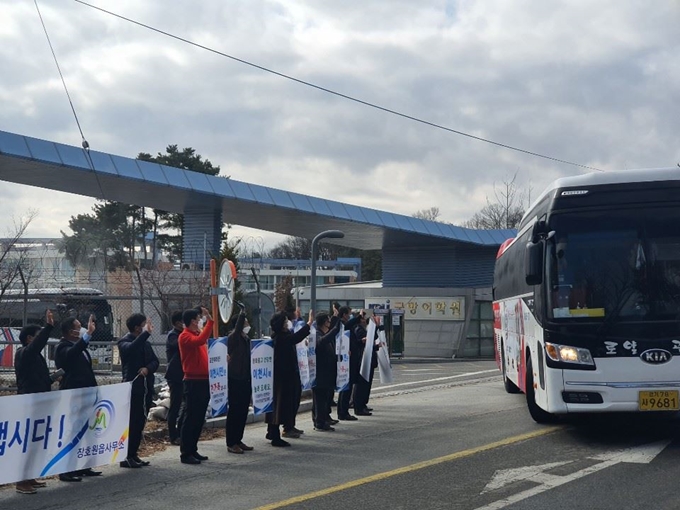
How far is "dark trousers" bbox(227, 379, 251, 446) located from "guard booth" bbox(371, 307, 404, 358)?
27564mm

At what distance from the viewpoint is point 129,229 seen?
60.7m

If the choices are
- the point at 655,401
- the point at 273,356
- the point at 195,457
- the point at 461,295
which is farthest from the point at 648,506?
the point at 461,295

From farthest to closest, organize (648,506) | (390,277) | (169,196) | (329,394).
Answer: (390,277), (169,196), (329,394), (648,506)

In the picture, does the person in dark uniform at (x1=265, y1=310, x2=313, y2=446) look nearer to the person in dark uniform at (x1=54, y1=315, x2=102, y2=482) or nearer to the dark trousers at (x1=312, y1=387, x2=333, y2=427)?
the dark trousers at (x1=312, y1=387, x2=333, y2=427)

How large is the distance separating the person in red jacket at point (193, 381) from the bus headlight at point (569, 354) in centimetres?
410

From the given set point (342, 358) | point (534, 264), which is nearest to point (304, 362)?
point (342, 358)

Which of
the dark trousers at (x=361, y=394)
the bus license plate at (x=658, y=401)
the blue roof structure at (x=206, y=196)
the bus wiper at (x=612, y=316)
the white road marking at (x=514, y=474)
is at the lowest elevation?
the white road marking at (x=514, y=474)

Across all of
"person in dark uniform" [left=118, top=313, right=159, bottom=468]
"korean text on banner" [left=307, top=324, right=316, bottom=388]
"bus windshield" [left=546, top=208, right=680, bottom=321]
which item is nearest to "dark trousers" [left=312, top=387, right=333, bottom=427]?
"korean text on banner" [left=307, top=324, right=316, bottom=388]

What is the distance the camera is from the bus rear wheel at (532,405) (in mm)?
12328

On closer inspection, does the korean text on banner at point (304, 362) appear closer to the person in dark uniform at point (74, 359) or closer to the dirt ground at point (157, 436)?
the dirt ground at point (157, 436)

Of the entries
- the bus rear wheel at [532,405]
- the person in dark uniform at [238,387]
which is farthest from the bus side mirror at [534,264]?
the person in dark uniform at [238,387]

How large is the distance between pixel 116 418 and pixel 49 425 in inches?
41.7

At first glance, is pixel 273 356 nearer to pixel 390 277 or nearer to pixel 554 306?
pixel 554 306

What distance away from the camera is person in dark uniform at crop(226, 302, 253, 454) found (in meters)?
11.2
